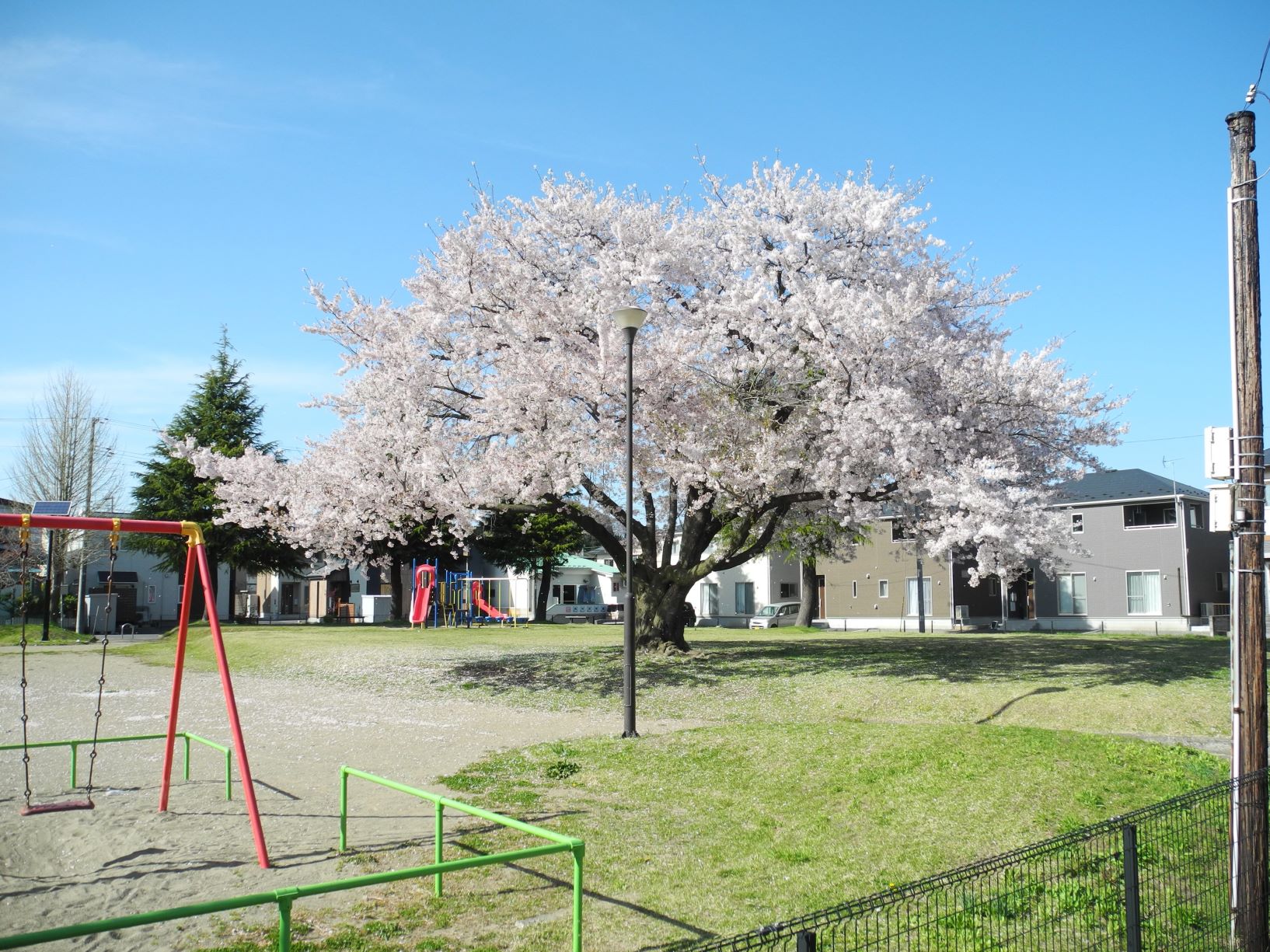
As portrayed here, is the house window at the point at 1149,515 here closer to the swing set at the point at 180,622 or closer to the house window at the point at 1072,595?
the house window at the point at 1072,595

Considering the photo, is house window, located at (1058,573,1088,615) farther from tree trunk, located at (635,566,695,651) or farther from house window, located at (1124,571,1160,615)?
tree trunk, located at (635,566,695,651)

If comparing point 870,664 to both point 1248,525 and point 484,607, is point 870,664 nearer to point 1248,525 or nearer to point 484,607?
point 1248,525

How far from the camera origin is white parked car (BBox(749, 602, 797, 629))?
4903 cm

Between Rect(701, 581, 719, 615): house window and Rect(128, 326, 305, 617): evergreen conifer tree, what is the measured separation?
22115 mm

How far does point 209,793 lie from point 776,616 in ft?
135

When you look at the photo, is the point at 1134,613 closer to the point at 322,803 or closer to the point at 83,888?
the point at 322,803

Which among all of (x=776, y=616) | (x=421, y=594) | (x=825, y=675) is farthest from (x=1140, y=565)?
(x=421, y=594)

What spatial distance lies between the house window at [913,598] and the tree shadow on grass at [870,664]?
699 inches

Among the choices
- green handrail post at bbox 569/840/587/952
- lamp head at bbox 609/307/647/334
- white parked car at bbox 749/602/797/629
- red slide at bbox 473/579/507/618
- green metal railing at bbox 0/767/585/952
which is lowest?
white parked car at bbox 749/602/797/629

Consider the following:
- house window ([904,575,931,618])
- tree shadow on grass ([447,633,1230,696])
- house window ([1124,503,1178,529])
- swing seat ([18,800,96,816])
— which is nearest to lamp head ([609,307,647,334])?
tree shadow on grass ([447,633,1230,696])

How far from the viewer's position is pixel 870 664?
21.5 metres

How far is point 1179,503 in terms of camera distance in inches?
1551

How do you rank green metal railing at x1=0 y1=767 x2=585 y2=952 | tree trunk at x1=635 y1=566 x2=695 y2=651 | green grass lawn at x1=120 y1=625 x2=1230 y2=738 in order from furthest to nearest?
tree trunk at x1=635 y1=566 x2=695 y2=651
green grass lawn at x1=120 y1=625 x2=1230 y2=738
green metal railing at x1=0 y1=767 x2=585 y2=952

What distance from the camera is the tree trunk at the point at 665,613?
2334cm
